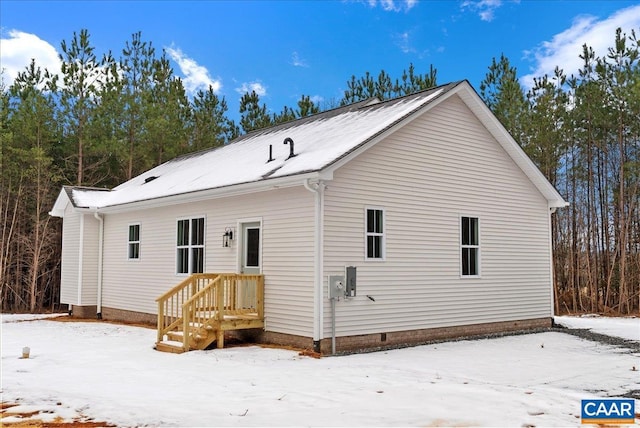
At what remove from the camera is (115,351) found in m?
11.1

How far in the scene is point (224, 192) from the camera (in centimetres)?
1251

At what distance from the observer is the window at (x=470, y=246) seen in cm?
1332

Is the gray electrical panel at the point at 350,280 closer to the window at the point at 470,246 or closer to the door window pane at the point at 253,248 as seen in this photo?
the door window pane at the point at 253,248

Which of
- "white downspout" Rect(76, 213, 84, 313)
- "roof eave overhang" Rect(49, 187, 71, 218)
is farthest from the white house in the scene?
"roof eave overhang" Rect(49, 187, 71, 218)

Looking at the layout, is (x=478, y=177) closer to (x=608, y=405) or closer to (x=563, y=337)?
(x=563, y=337)

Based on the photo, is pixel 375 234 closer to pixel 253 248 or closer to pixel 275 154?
pixel 253 248

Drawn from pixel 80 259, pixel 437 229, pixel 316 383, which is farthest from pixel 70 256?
pixel 316 383

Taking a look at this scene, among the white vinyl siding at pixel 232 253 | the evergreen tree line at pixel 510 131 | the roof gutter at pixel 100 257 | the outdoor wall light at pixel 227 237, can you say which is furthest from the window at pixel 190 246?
the evergreen tree line at pixel 510 131

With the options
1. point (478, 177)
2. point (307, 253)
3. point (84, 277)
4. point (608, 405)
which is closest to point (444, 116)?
point (478, 177)

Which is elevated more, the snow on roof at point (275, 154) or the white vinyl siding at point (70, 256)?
the snow on roof at point (275, 154)

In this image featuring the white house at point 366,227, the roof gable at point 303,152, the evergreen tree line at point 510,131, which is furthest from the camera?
the evergreen tree line at point 510,131

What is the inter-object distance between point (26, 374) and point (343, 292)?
5.22m

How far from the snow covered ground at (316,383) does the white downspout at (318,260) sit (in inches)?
24.4

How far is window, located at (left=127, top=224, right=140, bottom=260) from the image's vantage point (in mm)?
16406
